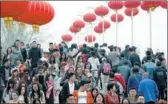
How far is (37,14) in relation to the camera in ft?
30.5

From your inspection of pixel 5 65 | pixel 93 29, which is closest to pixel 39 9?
pixel 5 65

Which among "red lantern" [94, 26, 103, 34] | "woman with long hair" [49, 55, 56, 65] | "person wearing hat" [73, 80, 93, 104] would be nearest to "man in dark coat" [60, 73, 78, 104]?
"person wearing hat" [73, 80, 93, 104]

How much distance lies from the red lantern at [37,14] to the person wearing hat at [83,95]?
5.21ft

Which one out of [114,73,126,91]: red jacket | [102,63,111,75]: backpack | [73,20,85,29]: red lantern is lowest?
[114,73,126,91]: red jacket

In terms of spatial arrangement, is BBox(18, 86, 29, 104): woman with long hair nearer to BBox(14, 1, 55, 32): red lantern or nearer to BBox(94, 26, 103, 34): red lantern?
BBox(14, 1, 55, 32): red lantern

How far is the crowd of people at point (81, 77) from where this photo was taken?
8.97 meters

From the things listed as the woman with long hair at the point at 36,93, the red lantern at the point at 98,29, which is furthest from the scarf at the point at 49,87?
the red lantern at the point at 98,29

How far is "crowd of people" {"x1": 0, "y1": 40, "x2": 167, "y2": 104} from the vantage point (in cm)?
897

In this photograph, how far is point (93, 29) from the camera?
22672mm

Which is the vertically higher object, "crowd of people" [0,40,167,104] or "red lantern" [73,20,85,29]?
"red lantern" [73,20,85,29]

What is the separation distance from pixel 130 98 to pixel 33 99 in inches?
76.8

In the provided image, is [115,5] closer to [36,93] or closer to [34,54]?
[34,54]

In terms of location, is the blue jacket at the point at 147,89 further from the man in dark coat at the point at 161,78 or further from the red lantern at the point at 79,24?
the red lantern at the point at 79,24

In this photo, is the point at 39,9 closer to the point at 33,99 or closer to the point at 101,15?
the point at 33,99
